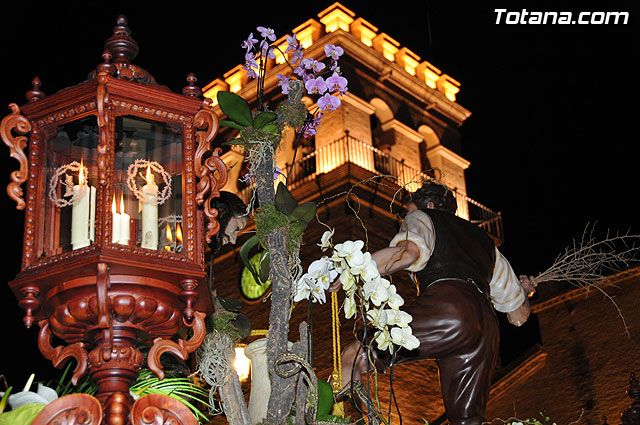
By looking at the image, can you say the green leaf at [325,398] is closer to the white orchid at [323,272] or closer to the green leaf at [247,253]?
the white orchid at [323,272]

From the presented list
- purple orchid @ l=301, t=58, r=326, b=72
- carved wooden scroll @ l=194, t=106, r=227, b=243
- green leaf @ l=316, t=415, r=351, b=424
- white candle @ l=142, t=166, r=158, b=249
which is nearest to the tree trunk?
green leaf @ l=316, t=415, r=351, b=424

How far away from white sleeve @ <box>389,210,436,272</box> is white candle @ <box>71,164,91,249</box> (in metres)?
2.05

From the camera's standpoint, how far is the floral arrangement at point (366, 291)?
463 cm

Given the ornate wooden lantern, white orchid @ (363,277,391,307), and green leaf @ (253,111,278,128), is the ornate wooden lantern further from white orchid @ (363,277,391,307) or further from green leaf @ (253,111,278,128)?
white orchid @ (363,277,391,307)

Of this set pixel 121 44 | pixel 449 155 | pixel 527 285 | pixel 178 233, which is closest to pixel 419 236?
pixel 527 285

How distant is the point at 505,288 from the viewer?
6.11 metres

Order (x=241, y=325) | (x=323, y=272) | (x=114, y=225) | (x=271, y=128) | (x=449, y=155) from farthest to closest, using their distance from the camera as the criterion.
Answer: (x=449, y=155) < (x=241, y=325) < (x=271, y=128) < (x=323, y=272) < (x=114, y=225)

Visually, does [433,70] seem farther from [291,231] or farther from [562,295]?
[291,231]

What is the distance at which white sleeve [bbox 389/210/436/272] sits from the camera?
222 inches

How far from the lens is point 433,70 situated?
23.3m

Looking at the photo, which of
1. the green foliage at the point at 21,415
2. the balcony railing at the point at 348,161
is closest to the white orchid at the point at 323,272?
the green foliage at the point at 21,415

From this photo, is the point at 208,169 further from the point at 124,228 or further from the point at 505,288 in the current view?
the point at 505,288

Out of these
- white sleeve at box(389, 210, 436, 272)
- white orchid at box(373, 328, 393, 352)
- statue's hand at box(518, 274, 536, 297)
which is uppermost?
white sleeve at box(389, 210, 436, 272)

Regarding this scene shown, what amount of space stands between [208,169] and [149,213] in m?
0.39
